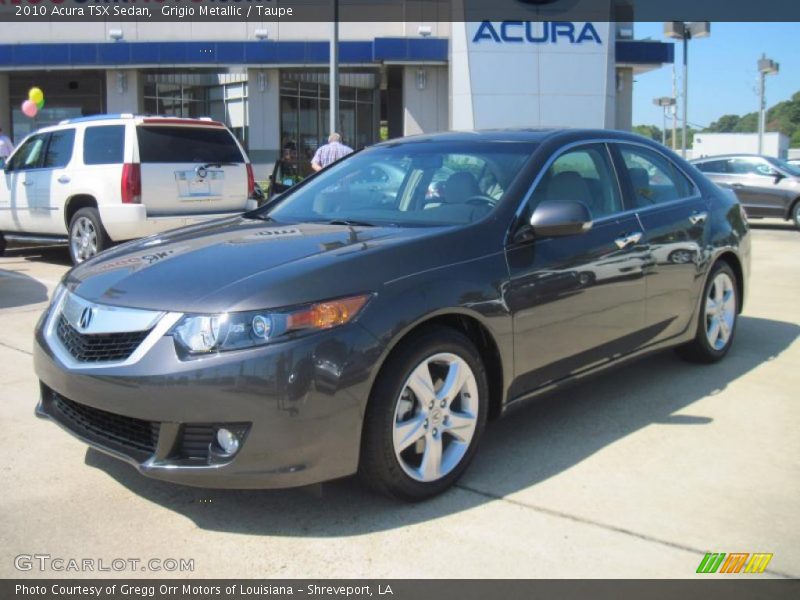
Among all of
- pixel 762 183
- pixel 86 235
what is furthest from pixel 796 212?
pixel 86 235

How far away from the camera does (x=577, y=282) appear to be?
4102 millimetres

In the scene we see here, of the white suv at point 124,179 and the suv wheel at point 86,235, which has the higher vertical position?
the white suv at point 124,179

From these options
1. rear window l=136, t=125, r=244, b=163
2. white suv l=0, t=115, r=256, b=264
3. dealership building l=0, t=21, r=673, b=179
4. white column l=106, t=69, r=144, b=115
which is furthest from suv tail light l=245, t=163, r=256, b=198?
white column l=106, t=69, r=144, b=115

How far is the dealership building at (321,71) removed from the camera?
74.3ft

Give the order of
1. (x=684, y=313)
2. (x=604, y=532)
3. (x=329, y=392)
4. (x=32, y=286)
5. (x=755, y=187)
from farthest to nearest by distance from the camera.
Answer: (x=755, y=187) < (x=32, y=286) < (x=684, y=313) < (x=604, y=532) < (x=329, y=392)

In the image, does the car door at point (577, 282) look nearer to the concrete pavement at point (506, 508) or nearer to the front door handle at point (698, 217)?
the concrete pavement at point (506, 508)

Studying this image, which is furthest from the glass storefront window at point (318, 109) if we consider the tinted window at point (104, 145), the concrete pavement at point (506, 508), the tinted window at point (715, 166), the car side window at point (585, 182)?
the concrete pavement at point (506, 508)

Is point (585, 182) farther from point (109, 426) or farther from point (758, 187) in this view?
point (758, 187)

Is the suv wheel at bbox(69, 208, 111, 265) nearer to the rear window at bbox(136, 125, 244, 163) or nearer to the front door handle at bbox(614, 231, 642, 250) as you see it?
the rear window at bbox(136, 125, 244, 163)

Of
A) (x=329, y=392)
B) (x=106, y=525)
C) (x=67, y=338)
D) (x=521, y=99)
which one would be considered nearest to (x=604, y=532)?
(x=329, y=392)

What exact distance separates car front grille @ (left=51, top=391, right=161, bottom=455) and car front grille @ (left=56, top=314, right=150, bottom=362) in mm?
219

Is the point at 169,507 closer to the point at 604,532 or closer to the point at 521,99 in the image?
the point at 604,532

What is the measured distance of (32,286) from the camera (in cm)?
891

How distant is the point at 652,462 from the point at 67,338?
2730mm
